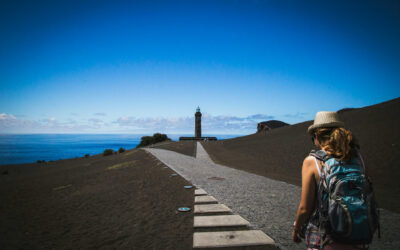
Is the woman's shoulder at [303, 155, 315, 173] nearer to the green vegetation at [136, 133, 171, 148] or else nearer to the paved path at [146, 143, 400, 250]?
the paved path at [146, 143, 400, 250]

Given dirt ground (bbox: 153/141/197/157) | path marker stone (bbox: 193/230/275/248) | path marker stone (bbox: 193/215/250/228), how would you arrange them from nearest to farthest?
path marker stone (bbox: 193/230/275/248), path marker stone (bbox: 193/215/250/228), dirt ground (bbox: 153/141/197/157)

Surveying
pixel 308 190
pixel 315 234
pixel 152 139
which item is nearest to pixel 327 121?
pixel 308 190

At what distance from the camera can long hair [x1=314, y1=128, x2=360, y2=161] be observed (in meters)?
1.81

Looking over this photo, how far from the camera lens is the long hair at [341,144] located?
1.81m

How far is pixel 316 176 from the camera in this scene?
6.28 feet

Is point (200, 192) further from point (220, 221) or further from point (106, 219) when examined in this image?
A: point (106, 219)

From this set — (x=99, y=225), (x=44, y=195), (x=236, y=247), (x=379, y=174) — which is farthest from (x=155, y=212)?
(x=379, y=174)

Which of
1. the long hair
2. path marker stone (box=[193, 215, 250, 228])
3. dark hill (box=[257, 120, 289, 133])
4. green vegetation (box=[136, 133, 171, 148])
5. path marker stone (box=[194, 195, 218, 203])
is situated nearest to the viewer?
the long hair

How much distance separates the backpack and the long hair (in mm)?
53

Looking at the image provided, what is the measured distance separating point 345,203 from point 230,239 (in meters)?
3.09

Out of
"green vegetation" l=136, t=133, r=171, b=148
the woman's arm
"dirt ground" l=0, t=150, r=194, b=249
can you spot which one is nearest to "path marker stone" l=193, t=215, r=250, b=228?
"dirt ground" l=0, t=150, r=194, b=249

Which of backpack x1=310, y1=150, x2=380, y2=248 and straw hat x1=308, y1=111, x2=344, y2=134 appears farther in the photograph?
straw hat x1=308, y1=111, x2=344, y2=134

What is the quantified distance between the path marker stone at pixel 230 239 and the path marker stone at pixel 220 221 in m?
0.38

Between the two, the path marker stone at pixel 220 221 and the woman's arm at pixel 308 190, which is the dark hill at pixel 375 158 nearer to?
the path marker stone at pixel 220 221
